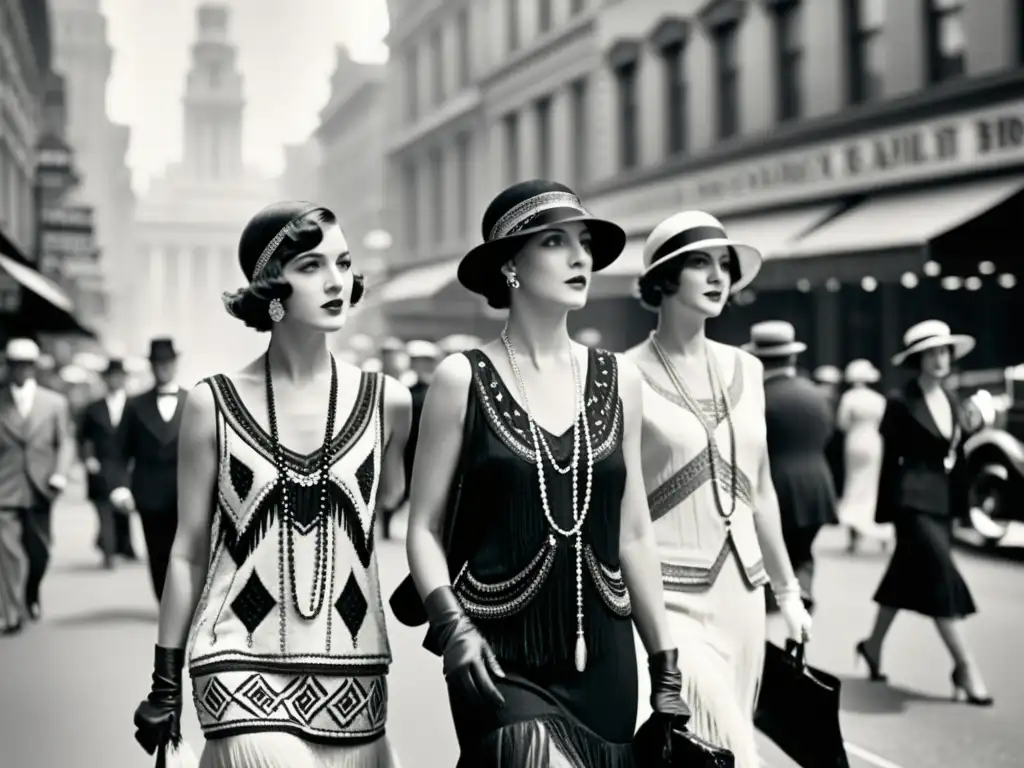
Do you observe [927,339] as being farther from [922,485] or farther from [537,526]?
[537,526]

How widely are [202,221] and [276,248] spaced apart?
130m

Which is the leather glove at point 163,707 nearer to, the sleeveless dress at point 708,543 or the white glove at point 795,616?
the sleeveless dress at point 708,543

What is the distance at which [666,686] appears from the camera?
147 inches

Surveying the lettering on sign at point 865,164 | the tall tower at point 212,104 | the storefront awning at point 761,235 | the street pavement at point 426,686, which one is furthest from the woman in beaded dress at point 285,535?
the tall tower at point 212,104

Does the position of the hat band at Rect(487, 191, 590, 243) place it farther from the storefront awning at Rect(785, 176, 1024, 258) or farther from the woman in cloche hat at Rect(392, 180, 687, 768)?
the storefront awning at Rect(785, 176, 1024, 258)

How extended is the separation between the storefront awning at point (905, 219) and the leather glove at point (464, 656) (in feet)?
50.8

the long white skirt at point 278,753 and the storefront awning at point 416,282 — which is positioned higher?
the storefront awning at point 416,282

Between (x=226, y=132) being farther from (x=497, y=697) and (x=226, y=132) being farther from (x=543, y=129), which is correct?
Result: (x=497, y=697)

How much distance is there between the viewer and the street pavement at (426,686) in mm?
7332

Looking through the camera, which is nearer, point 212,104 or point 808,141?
point 808,141

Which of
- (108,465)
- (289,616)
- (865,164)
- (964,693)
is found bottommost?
(964,693)

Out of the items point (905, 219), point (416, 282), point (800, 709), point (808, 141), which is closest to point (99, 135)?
point (416, 282)

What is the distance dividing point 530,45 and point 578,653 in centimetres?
3635

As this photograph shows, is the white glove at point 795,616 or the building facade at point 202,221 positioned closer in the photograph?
the white glove at point 795,616
